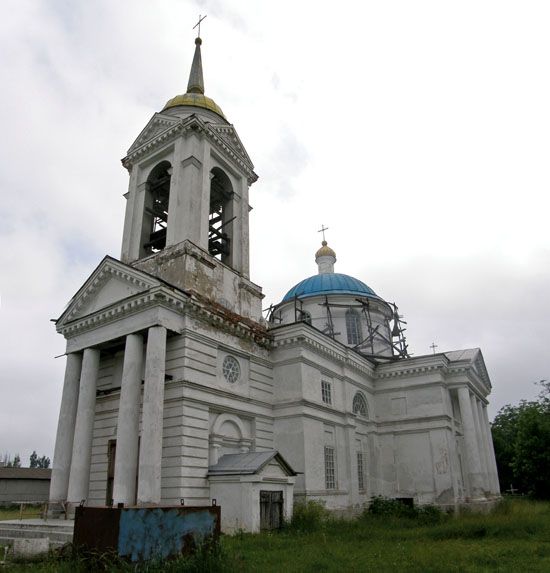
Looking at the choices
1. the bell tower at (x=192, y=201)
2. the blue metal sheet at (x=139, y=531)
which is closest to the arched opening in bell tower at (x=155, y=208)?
the bell tower at (x=192, y=201)

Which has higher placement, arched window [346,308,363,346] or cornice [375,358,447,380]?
arched window [346,308,363,346]

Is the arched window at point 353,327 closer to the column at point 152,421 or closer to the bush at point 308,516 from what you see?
the bush at point 308,516

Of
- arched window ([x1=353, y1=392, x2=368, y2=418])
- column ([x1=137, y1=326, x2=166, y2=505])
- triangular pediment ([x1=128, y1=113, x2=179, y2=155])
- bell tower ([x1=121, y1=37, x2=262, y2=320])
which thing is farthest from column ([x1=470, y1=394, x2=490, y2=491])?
triangular pediment ([x1=128, y1=113, x2=179, y2=155])

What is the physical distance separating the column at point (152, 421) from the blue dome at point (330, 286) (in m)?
17.0

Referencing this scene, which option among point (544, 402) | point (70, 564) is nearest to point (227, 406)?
point (70, 564)

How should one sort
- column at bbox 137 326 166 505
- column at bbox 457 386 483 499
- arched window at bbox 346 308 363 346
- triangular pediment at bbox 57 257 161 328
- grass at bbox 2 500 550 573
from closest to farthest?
grass at bbox 2 500 550 573 → column at bbox 137 326 166 505 → triangular pediment at bbox 57 257 161 328 → column at bbox 457 386 483 499 → arched window at bbox 346 308 363 346

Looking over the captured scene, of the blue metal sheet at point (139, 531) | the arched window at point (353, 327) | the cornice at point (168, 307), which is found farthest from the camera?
the arched window at point (353, 327)

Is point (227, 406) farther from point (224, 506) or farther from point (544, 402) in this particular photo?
point (544, 402)

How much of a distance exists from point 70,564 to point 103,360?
13.3 m

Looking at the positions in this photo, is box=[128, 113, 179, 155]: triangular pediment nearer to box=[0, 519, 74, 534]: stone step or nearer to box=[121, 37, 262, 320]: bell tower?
box=[121, 37, 262, 320]: bell tower

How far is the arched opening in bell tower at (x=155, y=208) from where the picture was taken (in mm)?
22938

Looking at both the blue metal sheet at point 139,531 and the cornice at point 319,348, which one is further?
the cornice at point 319,348

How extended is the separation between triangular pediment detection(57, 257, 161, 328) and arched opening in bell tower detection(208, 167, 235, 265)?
4966 mm

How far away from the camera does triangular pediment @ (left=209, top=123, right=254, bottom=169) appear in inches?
923
